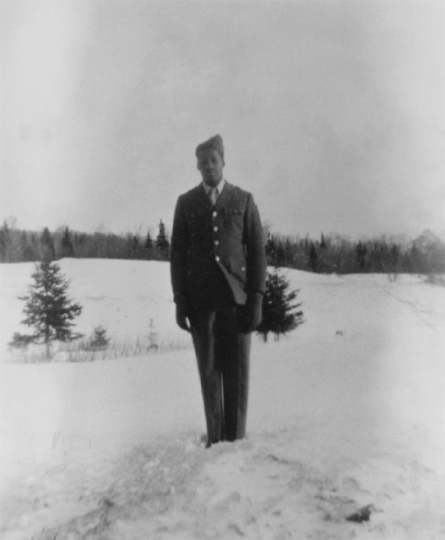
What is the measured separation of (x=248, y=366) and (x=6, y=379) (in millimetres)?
A: 1154

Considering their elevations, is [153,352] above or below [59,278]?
below

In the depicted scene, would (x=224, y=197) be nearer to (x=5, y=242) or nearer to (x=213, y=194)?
(x=213, y=194)

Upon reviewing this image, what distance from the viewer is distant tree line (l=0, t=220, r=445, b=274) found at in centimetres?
254

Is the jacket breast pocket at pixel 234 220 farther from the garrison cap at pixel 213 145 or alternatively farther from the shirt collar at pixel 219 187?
the garrison cap at pixel 213 145

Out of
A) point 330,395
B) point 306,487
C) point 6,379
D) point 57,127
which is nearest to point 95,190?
point 57,127

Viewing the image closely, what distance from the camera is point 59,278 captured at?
260cm

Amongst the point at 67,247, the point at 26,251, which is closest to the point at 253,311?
the point at 67,247

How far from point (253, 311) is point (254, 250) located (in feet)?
0.89

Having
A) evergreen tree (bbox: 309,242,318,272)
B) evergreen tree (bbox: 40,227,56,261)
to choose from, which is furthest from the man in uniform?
evergreen tree (bbox: 40,227,56,261)

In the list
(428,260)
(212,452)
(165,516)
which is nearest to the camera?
(165,516)

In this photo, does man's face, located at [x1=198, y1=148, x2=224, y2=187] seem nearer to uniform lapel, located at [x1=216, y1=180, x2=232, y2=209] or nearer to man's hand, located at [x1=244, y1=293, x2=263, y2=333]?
uniform lapel, located at [x1=216, y1=180, x2=232, y2=209]

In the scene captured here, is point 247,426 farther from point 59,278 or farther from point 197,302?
point 59,278

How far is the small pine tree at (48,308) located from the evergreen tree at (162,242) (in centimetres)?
46

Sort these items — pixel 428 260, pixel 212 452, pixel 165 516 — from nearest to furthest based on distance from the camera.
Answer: pixel 165 516 → pixel 212 452 → pixel 428 260
